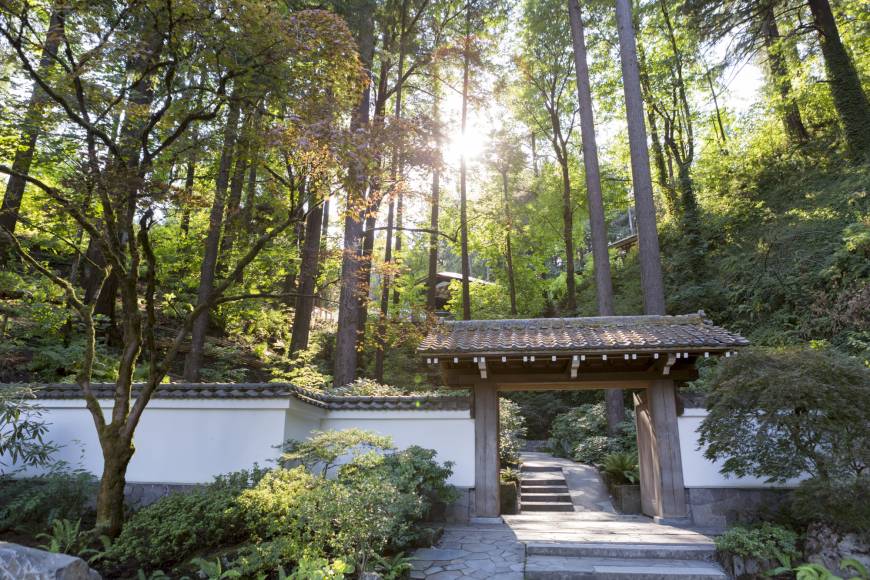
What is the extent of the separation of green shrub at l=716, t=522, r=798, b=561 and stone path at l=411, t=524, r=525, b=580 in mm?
2083

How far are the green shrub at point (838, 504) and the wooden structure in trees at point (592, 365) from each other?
2004mm

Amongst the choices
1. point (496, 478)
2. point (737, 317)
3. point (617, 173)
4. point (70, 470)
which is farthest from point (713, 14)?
point (70, 470)

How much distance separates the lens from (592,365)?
775 cm

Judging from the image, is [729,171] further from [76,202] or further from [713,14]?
[76,202]

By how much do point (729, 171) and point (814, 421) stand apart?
13.4m

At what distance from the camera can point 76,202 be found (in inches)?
252

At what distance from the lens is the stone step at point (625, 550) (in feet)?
18.2

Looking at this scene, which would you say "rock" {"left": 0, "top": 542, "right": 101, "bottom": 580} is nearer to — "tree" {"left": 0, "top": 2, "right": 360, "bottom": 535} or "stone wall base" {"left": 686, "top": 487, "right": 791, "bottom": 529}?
"tree" {"left": 0, "top": 2, "right": 360, "bottom": 535}

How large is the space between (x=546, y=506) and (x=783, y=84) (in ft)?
47.1

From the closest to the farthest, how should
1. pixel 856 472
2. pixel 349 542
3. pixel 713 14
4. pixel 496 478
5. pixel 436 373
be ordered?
1. pixel 349 542
2. pixel 856 472
3. pixel 496 478
4. pixel 713 14
5. pixel 436 373

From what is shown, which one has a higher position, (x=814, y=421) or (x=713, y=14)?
(x=713, y=14)

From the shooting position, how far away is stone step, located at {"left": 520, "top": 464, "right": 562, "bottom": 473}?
462 inches

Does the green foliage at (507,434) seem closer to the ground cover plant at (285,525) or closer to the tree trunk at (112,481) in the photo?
the ground cover plant at (285,525)

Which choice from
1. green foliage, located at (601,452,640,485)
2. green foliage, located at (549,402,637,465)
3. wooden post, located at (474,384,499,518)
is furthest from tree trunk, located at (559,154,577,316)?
wooden post, located at (474,384,499,518)
